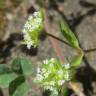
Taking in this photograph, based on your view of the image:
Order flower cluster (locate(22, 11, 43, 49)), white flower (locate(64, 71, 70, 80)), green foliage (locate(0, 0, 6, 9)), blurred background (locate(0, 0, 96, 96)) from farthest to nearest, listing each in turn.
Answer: green foliage (locate(0, 0, 6, 9))
blurred background (locate(0, 0, 96, 96))
flower cluster (locate(22, 11, 43, 49))
white flower (locate(64, 71, 70, 80))

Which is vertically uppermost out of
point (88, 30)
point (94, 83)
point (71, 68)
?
point (71, 68)

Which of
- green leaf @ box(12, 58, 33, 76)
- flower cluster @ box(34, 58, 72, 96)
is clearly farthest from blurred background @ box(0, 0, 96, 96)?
flower cluster @ box(34, 58, 72, 96)

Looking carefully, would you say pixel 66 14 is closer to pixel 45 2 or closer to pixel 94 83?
pixel 45 2

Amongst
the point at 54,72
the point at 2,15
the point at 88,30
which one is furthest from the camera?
the point at 2,15

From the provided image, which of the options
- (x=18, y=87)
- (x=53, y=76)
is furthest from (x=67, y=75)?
(x=18, y=87)

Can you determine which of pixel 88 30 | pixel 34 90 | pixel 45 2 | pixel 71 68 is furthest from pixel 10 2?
pixel 71 68

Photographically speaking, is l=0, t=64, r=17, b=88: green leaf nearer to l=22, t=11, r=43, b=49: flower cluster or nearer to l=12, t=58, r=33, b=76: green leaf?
l=12, t=58, r=33, b=76: green leaf

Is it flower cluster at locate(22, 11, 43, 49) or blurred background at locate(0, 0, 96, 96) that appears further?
blurred background at locate(0, 0, 96, 96)
